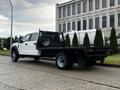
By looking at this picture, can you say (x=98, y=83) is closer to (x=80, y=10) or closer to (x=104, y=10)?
(x=104, y=10)

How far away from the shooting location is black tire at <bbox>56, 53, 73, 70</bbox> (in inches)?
498

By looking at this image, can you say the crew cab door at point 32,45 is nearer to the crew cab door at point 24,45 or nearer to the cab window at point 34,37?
the cab window at point 34,37

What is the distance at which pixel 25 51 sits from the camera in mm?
16500

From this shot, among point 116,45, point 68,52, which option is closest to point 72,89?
point 68,52

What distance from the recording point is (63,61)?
1294cm

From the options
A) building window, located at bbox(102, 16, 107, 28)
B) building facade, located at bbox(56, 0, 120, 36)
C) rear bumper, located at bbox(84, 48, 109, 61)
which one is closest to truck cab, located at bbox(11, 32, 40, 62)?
rear bumper, located at bbox(84, 48, 109, 61)

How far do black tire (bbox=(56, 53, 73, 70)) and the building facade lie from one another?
32515mm

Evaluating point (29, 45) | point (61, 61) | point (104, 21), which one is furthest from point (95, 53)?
point (104, 21)

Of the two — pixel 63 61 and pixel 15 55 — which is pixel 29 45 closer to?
pixel 15 55

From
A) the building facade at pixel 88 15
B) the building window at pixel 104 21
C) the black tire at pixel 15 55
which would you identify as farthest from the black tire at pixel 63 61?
the building window at pixel 104 21

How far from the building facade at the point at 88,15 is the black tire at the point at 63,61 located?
107ft

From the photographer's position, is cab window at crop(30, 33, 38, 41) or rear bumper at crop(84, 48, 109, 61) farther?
cab window at crop(30, 33, 38, 41)

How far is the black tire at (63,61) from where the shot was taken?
12.6 meters

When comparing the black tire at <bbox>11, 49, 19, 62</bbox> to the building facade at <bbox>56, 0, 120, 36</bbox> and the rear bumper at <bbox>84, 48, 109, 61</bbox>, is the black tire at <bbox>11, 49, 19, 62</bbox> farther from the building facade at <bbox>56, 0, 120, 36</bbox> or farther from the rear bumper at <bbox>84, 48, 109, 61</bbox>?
the building facade at <bbox>56, 0, 120, 36</bbox>
